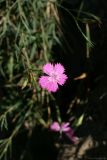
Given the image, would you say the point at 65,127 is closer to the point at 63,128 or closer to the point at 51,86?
the point at 63,128

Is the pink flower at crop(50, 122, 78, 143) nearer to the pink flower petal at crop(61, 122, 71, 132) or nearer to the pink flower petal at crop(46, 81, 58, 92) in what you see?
the pink flower petal at crop(61, 122, 71, 132)

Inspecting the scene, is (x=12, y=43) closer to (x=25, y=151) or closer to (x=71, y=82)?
(x=71, y=82)

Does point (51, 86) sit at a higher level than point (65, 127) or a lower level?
higher

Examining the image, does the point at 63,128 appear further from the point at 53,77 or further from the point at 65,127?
the point at 53,77

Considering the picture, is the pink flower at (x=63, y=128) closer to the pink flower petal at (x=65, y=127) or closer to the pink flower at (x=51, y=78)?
the pink flower petal at (x=65, y=127)

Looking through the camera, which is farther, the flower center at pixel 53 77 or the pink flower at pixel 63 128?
the pink flower at pixel 63 128

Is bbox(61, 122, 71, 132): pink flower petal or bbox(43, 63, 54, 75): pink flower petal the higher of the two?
bbox(43, 63, 54, 75): pink flower petal

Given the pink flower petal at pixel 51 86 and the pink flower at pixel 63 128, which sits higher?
the pink flower petal at pixel 51 86

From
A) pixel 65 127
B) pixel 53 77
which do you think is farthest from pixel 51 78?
pixel 65 127

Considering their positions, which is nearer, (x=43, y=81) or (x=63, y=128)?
(x=43, y=81)

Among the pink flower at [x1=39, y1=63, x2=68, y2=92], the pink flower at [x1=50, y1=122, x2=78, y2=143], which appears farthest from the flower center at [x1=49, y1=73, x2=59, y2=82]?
the pink flower at [x1=50, y1=122, x2=78, y2=143]

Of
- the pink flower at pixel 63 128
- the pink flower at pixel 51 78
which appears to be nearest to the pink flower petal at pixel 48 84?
the pink flower at pixel 51 78
